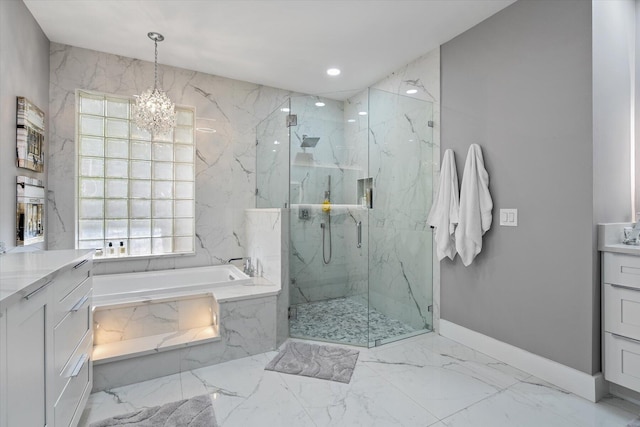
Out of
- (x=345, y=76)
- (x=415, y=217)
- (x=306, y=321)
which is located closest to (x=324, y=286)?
(x=306, y=321)

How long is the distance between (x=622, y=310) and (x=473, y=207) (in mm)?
1032

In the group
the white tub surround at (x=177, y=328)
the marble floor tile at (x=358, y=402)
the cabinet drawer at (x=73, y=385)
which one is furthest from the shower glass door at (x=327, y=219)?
the cabinet drawer at (x=73, y=385)

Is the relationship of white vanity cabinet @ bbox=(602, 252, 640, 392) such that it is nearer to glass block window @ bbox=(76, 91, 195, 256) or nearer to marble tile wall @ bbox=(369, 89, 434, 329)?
marble tile wall @ bbox=(369, 89, 434, 329)

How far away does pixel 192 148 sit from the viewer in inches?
140

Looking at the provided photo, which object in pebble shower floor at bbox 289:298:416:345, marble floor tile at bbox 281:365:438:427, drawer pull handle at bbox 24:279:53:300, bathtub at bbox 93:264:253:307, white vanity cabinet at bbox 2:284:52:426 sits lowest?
marble floor tile at bbox 281:365:438:427

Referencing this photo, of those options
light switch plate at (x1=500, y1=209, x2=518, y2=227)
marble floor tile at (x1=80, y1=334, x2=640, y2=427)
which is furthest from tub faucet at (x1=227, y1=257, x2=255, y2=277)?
light switch plate at (x1=500, y1=209, x2=518, y2=227)

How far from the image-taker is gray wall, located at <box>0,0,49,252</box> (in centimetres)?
201

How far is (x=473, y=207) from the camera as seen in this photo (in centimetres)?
244

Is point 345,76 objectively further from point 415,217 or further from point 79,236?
point 79,236

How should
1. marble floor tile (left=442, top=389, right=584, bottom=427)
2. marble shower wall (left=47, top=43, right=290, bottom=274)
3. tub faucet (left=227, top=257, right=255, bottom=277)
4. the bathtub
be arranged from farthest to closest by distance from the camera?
tub faucet (left=227, top=257, right=255, bottom=277), marble shower wall (left=47, top=43, right=290, bottom=274), the bathtub, marble floor tile (left=442, top=389, right=584, bottom=427)

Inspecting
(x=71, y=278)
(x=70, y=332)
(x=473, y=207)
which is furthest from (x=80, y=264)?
(x=473, y=207)

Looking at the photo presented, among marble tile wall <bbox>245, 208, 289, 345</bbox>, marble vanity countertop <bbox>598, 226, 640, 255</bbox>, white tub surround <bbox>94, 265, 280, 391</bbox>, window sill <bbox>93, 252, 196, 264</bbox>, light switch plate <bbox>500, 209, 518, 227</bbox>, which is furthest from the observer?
window sill <bbox>93, 252, 196, 264</bbox>

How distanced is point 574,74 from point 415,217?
1561mm

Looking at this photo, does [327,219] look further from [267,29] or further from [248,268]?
[267,29]
